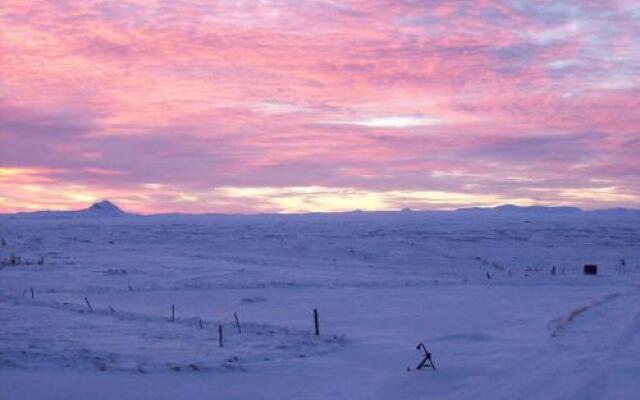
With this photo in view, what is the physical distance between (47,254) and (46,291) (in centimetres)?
1946

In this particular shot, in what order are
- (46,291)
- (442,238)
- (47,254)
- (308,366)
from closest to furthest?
(308,366) < (46,291) < (47,254) < (442,238)

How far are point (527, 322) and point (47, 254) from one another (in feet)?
109

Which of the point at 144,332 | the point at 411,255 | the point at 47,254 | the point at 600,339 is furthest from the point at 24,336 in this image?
the point at 411,255

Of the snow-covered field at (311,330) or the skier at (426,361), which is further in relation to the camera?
the skier at (426,361)

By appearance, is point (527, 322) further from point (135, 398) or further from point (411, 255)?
point (411, 255)

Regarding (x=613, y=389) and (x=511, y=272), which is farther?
(x=511, y=272)

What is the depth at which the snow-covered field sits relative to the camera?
12078 mm

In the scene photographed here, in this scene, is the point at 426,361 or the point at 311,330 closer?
the point at 426,361

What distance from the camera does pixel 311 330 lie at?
18.4 m

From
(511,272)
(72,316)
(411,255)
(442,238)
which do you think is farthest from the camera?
(442,238)

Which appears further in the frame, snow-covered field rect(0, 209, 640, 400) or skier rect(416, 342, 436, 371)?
skier rect(416, 342, 436, 371)

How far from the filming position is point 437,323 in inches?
794

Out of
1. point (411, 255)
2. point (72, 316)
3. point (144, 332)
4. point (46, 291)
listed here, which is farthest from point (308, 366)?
point (411, 255)

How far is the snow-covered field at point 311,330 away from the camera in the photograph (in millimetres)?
12078
